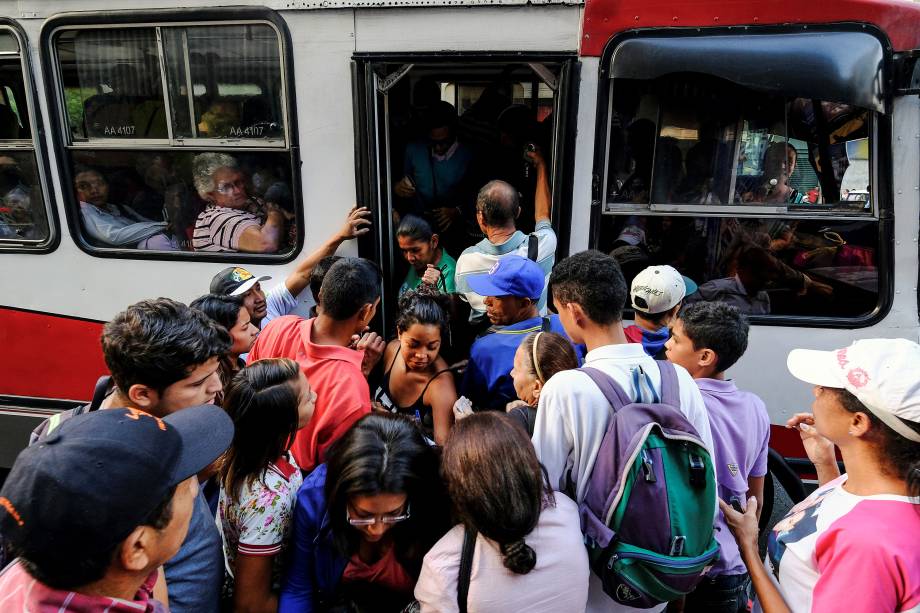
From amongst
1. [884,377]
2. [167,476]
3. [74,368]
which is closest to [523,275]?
[884,377]

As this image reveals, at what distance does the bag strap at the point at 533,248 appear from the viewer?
109 inches

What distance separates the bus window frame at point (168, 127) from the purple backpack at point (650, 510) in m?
2.08

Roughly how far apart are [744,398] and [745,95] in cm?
145

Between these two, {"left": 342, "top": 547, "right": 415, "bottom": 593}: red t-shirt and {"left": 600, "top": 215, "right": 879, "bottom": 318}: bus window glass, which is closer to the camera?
{"left": 342, "top": 547, "right": 415, "bottom": 593}: red t-shirt

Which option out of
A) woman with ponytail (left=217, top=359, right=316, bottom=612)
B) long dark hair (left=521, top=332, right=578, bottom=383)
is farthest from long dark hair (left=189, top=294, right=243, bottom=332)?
long dark hair (left=521, top=332, right=578, bottom=383)

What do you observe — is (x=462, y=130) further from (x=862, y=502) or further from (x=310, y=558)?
(x=862, y=502)

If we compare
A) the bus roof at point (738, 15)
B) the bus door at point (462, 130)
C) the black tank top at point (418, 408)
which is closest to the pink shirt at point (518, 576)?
the black tank top at point (418, 408)

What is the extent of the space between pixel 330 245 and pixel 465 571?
6.36ft

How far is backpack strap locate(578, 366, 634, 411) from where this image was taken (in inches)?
62.8

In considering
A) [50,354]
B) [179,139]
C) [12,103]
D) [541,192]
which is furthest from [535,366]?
[12,103]

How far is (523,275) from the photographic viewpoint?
235 cm

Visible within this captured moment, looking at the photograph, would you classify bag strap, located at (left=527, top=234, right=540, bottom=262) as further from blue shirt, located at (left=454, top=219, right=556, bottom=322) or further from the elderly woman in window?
the elderly woman in window

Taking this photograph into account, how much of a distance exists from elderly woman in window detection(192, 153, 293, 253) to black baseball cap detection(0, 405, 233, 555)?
204 centimetres

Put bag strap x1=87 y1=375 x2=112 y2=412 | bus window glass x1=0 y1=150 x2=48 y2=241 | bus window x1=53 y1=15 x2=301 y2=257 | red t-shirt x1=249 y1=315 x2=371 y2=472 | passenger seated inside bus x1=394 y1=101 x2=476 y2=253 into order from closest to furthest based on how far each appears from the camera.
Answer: bag strap x1=87 y1=375 x2=112 y2=412 → red t-shirt x1=249 y1=315 x2=371 y2=472 → bus window x1=53 y1=15 x2=301 y2=257 → bus window glass x1=0 y1=150 x2=48 y2=241 → passenger seated inside bus x1=394 y1=101 x2=476 y2=253
